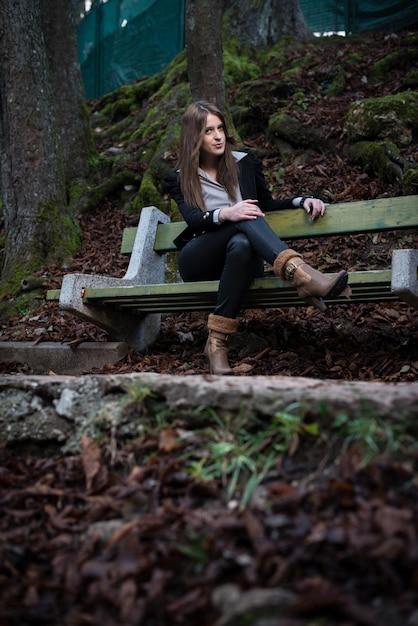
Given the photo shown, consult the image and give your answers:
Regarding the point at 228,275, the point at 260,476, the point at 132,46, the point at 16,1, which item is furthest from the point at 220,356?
the point at 132,46

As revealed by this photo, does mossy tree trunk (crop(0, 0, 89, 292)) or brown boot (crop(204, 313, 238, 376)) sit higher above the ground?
mossy tree trunk (crop(0, 0, 89, 292))

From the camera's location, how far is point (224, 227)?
3633mm

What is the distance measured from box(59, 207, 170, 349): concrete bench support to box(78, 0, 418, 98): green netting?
25.0ft

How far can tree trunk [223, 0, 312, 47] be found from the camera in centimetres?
948

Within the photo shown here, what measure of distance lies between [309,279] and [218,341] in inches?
25.2

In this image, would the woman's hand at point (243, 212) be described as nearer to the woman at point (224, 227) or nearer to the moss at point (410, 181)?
the woman at point (224, 227)

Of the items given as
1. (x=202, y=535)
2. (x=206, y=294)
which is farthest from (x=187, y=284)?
(x=202, y=535)

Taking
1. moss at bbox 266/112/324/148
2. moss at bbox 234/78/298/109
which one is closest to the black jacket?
moss at bbox 266/112/324/148

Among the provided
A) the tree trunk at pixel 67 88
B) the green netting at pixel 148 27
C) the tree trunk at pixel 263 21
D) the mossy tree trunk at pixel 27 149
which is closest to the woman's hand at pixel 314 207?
the mossy tree trunk at pixel 27 149

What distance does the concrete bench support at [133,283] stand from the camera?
386 centimetres

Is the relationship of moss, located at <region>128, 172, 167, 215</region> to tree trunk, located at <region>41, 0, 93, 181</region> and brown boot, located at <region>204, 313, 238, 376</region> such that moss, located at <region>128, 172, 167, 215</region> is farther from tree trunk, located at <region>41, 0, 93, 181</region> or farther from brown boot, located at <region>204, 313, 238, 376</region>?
brown boot, located at <region>204, 313, 238, 376</region>

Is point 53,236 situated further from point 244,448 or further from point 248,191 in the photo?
point 244,448

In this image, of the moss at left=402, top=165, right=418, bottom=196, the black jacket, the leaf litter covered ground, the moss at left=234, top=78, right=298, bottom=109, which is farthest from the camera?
the moss at left=234, top=78, right=298, bottom=109

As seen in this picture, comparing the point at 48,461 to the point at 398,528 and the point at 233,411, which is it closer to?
the point at 233,411
